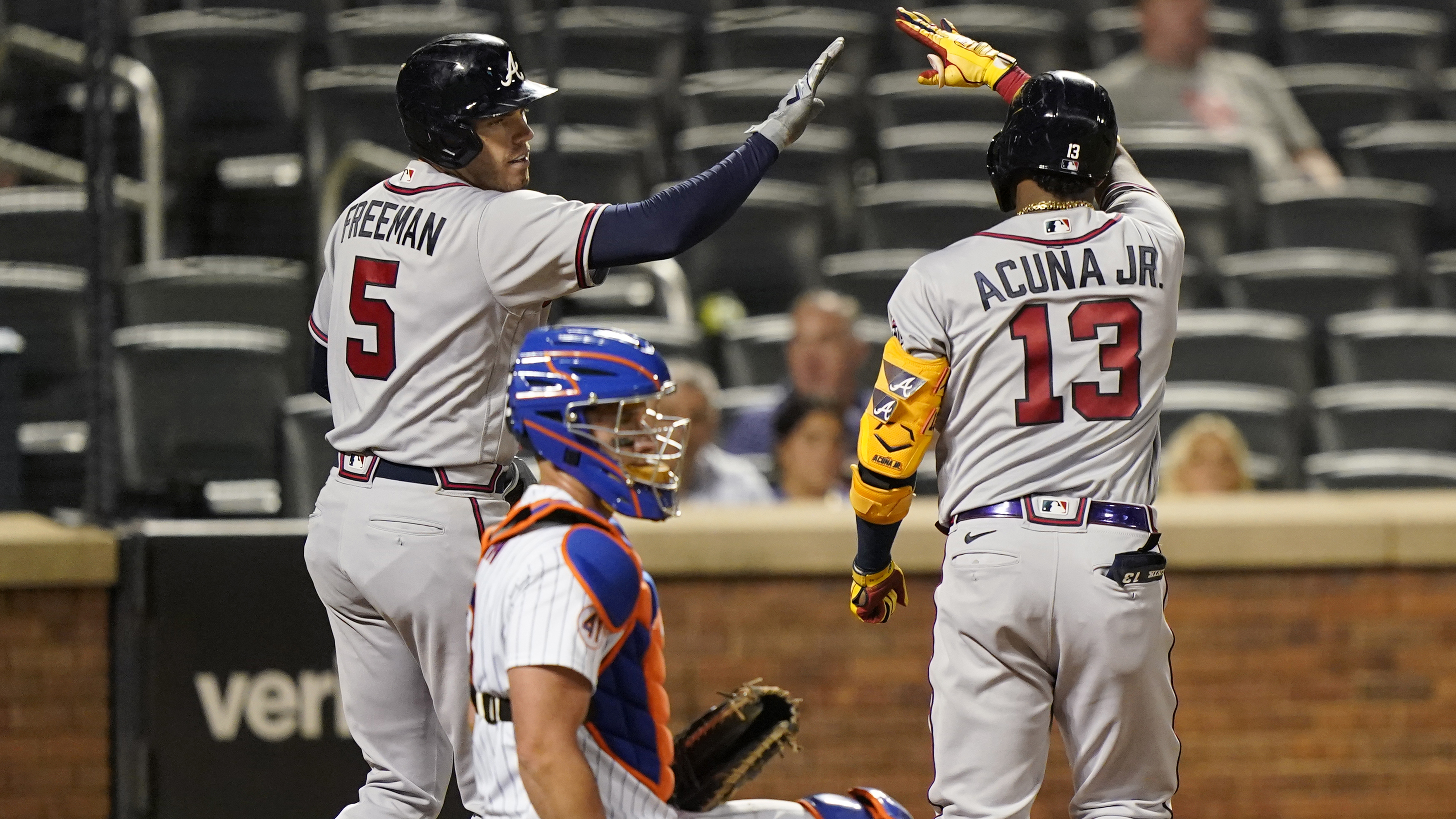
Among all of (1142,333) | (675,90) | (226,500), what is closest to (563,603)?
(1142,333)

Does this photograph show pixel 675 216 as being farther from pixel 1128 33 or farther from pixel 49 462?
pixel 1128 33

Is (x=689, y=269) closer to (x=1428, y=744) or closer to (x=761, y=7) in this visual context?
(x=761, y=7)

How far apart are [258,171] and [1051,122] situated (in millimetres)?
3932

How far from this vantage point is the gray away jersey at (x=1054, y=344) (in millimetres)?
3381

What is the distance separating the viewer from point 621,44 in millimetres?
8492

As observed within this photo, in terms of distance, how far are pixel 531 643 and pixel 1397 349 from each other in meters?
5.42

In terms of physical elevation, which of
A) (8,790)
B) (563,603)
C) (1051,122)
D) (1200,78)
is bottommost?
(8,790)

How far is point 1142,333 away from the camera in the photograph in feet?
11.2

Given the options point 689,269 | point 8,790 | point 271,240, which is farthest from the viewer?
point 689,269

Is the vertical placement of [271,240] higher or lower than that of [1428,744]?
higher

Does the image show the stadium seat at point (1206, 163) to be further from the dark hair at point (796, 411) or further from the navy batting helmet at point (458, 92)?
the navy batting helmet at point (458, 92)

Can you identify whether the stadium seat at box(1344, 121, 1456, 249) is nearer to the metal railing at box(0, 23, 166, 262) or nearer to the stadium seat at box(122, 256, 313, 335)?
the stadium seat at box(122, 256, 313, 335)

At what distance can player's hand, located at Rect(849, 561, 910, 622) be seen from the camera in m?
3.60

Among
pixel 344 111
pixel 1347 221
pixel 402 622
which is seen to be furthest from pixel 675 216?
pixel 1347 221
